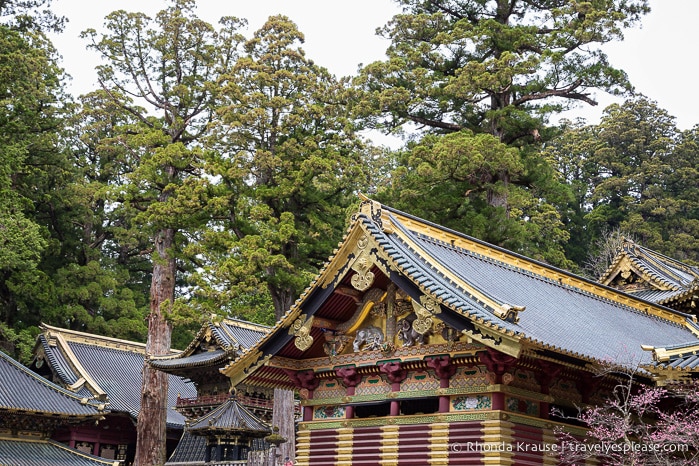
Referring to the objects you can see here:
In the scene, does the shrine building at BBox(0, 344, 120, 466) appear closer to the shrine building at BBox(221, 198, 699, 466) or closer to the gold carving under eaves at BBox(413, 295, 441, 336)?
the shrine building at BBox(221, 198, 699, 466)

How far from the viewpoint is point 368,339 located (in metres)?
16.2

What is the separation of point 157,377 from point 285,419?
8.27 meters

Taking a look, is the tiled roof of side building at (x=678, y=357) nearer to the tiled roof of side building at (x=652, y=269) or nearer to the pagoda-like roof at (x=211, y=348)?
the tiled roof of side building at (x=652, y=269)

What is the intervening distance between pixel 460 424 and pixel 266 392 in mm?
20508

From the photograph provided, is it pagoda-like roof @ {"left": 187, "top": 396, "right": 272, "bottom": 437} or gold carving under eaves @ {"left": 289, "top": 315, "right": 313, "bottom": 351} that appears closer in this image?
gold carving under eaves @ {"left": 289, "top": 315, "right": 313, "bottom": 351}

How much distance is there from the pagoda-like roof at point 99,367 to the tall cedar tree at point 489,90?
16358 mm

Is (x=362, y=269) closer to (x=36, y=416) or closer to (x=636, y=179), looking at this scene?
(x=36, y=416)

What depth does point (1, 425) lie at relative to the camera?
30062 millimetres

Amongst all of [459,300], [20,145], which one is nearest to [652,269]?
[459,300]

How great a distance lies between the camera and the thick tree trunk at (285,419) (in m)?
26.0

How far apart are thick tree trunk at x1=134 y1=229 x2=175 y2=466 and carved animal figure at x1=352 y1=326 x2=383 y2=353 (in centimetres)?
1586

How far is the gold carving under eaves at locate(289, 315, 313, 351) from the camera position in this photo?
1620 centimetres

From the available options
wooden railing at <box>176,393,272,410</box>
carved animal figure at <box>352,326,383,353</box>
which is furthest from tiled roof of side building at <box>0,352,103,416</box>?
carved animal figure at <box>352,326,383,353</box>

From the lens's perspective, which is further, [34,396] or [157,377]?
[157,377]
